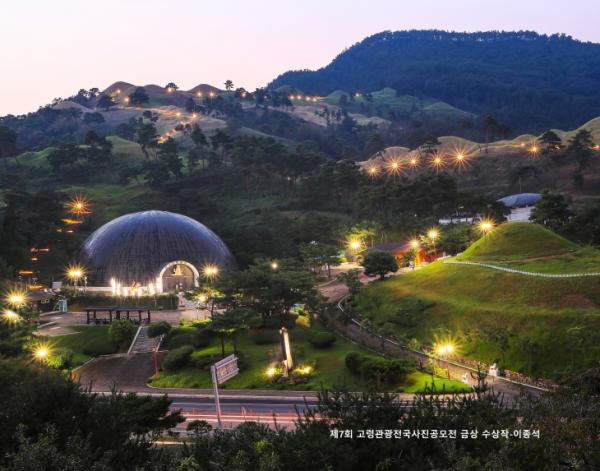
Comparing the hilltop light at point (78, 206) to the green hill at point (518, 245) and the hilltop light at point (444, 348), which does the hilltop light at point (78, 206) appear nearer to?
the green hill at point (518, 245)

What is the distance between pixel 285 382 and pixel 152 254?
41116mm

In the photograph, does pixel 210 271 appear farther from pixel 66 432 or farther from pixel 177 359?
pixel 66 432

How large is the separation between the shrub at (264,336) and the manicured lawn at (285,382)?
1.69 ft

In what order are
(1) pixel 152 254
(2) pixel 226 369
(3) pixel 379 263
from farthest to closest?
(1) pixel 152 254, (3) pixel 379 263, (2) pixel 226 369

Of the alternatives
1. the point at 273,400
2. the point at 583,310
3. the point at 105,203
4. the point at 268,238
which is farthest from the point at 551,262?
the point at 105,203

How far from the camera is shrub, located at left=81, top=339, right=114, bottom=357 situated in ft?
180

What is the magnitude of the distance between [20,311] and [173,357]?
15.5m

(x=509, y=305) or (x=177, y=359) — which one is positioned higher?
(x=509, y=305)

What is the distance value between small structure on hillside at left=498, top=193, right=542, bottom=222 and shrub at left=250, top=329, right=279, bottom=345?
201 feet

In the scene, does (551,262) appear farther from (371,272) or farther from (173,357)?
(173,357)

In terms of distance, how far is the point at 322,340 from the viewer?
5056cm

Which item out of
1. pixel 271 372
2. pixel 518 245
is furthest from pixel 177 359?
pixel 518 245

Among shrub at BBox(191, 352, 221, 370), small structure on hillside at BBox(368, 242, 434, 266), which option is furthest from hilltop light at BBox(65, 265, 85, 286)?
small structure on hillside at BBox(368, 242, 434, 266)

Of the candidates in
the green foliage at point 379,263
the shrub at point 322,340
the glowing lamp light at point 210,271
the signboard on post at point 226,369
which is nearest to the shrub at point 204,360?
the signboard on post at point 226,369
